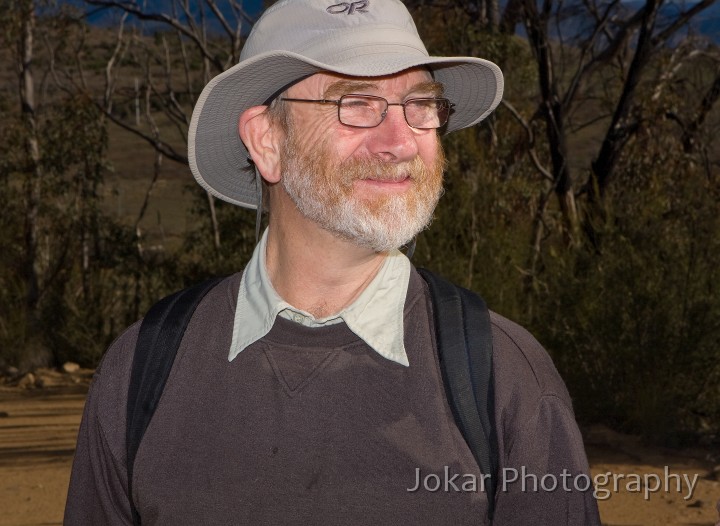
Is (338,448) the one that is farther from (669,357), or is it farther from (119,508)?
(669,357)

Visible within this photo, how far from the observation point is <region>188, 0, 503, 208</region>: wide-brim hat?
2107 millimetres

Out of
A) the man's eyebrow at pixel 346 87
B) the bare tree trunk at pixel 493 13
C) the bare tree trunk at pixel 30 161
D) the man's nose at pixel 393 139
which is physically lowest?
the bare tree trunk at pixel 30 161

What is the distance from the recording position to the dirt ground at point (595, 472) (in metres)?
5.59

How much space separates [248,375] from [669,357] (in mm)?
5136

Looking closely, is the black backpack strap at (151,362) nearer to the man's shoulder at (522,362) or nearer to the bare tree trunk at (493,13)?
the man's shoulder at (522,362)

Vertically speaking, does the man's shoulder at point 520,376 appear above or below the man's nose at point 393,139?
below

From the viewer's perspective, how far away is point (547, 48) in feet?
38.7

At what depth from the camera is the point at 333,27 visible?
2141 mm

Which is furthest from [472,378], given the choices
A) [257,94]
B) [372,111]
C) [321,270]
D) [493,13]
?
[493,13]

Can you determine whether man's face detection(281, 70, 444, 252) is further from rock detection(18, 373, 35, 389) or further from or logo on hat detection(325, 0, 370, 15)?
rock detection(18, 373, 35, 389)

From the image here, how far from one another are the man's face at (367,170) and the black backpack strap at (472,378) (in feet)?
0.75

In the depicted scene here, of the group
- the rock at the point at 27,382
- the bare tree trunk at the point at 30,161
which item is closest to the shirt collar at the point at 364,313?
the rock at the point at 27,382

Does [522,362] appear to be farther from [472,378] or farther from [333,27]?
[333,27]

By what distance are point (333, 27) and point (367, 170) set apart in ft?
0.94
